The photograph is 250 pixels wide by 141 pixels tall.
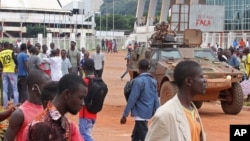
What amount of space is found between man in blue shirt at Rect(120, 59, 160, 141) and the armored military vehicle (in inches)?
217

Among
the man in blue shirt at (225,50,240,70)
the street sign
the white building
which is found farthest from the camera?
the white building

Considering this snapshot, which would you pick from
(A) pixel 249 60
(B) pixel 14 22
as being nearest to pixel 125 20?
(B) pixel 14 22

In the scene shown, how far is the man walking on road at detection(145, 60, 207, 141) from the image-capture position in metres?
4.77

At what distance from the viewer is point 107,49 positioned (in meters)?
69.8

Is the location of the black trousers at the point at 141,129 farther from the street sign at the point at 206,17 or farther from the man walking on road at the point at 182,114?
the street sign at the point at 206,17

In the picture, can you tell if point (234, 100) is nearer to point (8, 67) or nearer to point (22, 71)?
point (22, 71)

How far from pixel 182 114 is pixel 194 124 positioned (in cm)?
15

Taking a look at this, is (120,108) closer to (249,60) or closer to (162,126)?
(249,60)

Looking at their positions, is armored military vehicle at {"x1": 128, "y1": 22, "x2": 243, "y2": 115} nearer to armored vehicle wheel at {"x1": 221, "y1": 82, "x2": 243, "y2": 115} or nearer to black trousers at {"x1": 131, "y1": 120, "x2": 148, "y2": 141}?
armored vehicle wheel at {"x1": 221, "y1": 82, "x2": 243, "y2": 115}

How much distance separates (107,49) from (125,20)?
52141 millimetres

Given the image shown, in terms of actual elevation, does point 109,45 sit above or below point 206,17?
below

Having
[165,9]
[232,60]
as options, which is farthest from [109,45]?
[232,60]

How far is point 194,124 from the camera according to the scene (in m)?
4.93

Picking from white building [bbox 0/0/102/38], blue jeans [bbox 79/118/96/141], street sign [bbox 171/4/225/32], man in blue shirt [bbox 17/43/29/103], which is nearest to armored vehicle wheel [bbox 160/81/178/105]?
man in blue shirt [bbox 17/43/29/103]
